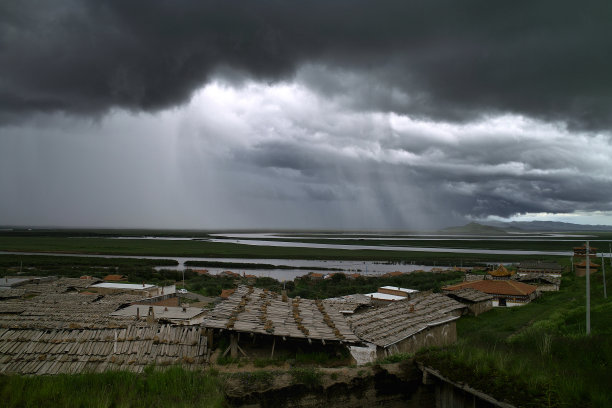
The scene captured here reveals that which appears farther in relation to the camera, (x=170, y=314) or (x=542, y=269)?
(x=542, y=269)

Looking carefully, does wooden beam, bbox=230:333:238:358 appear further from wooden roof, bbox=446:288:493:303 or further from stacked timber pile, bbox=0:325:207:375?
wooden roof, bbox=446:288:493:303

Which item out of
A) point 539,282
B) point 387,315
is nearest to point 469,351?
point 387,315

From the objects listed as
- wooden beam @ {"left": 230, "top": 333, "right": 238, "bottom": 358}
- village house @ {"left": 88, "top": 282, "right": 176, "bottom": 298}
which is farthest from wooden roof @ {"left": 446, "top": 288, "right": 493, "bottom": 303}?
wooden beam @ {"left": 230, "top": 333, "right": 238, "bottom": 358}

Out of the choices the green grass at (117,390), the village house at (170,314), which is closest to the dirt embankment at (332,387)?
the green grass at (117,390)

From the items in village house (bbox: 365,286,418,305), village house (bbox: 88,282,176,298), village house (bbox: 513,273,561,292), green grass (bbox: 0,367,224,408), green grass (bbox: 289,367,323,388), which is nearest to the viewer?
green grass (bbox: 0,367,224,408)

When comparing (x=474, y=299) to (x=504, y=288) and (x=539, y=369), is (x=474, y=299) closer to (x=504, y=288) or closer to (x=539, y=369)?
(x=504, y=288)

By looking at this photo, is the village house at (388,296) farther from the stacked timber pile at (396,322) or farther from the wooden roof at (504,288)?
the stacked timber pile at (396,322)

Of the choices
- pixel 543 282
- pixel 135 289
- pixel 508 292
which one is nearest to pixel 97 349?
pixel 135 289

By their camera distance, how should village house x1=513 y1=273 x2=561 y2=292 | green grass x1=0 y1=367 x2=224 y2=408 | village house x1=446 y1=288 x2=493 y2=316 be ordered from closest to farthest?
green grass x1=0 y1=367 x2=224 y2=408 → village house x1=446 y1=288 x2=493 y2=316 → village house x1=513 y1=273 x2=561 y2=292
